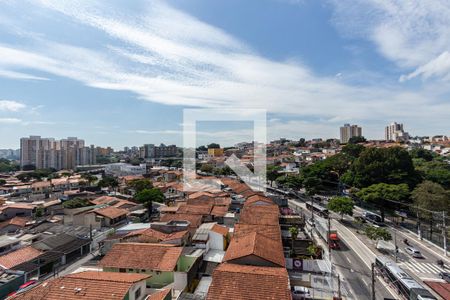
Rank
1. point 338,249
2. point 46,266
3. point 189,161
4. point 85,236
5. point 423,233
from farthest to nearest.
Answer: point 189,161 < point 423,233 < point 85,236 < point 338,249 < point 46,266

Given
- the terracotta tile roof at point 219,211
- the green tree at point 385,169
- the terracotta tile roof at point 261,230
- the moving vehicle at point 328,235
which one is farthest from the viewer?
the green tree at point 385,169

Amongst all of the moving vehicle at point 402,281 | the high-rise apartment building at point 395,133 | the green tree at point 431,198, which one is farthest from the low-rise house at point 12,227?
the high-rise apartment building at point 395,133

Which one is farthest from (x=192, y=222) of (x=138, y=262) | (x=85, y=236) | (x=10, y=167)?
(x=10, y=167)

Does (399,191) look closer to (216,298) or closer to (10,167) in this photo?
(216,298)

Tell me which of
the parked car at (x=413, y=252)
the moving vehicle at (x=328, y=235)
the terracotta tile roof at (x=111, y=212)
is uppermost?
the terracotta tile roof at (x=111, y=212)

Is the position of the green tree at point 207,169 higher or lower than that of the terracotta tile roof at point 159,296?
higher

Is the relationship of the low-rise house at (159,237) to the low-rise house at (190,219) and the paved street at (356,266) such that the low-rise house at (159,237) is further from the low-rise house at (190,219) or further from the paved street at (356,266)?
the paved street at (356,266)
